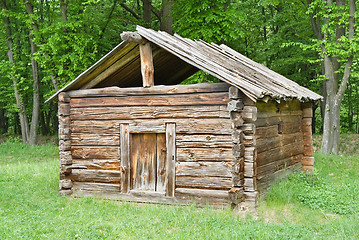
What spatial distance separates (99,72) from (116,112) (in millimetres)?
1171

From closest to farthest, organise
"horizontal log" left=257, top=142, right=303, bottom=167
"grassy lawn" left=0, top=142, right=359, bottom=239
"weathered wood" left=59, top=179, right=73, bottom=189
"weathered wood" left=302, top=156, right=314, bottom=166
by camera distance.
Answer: "grassy lawn" left=0, top=142, right=359, bottom=239
"horizontal log" left=257, top=142, right=303, bottom=167
"weathered wood" left=59, top=179, right=73, bottom=189
"weathered wood" left=302, top=156, right=314, bottom=166

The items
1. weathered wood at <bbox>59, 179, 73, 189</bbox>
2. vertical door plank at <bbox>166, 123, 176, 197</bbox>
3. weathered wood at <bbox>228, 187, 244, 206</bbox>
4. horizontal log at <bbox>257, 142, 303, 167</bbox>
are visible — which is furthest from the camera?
weathered wood at <bbox>59, 179, 73, 189</bbox>

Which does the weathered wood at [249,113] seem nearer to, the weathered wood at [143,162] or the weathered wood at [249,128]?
the weathered wood at [249,128]

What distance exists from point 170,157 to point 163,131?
0.64 m

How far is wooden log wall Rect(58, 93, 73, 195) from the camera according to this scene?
999 cm

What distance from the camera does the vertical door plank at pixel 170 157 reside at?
891cm

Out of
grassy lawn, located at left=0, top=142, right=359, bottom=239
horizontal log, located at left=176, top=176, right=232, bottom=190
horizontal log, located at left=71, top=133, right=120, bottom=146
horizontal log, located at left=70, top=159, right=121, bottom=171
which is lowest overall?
grassy lawn, located at left=0, top=142, right=359, bottom=239

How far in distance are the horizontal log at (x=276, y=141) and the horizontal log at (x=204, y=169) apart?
1.05 metres

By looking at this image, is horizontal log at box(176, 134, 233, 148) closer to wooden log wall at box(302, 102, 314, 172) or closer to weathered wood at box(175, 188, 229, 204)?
weathered wood at box(175, 188, 229, 204)

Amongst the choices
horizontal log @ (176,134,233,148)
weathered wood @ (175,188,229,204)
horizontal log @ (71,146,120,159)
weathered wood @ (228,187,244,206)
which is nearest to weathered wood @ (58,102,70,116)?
horizontal log @ (71,146,120,159)

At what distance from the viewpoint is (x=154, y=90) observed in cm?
909

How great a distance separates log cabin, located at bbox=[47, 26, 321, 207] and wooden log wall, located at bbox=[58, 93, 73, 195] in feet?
0.09

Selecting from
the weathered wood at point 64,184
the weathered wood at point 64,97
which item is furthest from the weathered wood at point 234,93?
the weathered wood at point 64,184

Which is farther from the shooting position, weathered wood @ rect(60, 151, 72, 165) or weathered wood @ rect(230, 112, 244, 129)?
weathered wood @ rect(60, 151, 72, 165)
